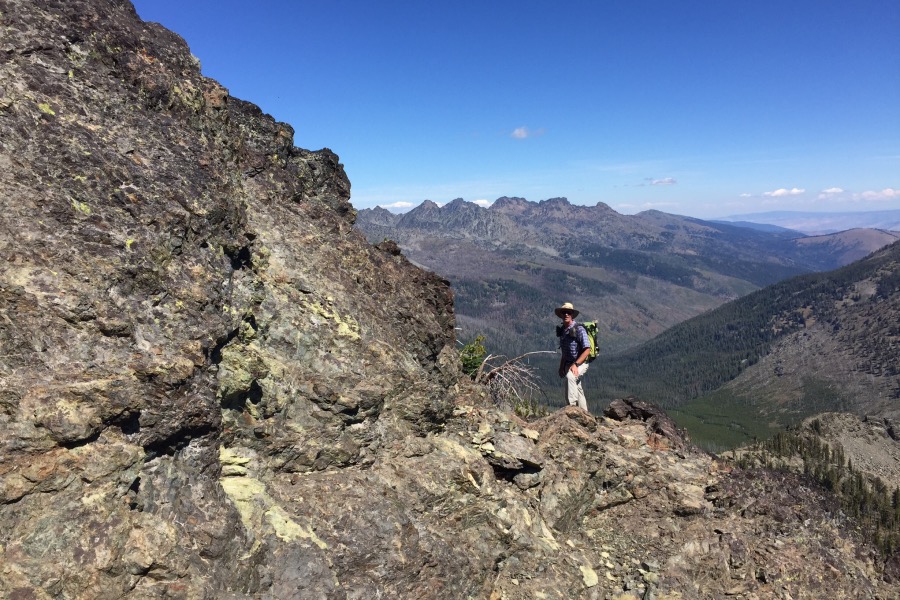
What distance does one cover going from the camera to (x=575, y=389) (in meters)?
22.1

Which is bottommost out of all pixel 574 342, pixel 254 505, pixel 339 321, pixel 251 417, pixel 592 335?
pixel 254 505

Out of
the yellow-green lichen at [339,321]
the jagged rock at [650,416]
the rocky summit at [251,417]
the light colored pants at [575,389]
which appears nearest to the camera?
the rocky summit at [251,417]

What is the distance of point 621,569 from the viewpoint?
51.4ft

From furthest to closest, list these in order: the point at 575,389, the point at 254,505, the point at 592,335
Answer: the point at 592,335 < the point at 575,389 < the point at 254,505

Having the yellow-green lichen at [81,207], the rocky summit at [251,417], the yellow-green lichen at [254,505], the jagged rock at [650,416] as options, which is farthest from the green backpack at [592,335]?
the yellow-green lichen at [81,207]

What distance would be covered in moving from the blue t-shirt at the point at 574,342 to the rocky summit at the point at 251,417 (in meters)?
4.16

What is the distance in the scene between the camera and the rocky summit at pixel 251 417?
882 cm

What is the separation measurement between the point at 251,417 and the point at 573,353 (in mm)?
14658

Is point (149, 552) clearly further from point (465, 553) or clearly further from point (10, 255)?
point (465, 553)

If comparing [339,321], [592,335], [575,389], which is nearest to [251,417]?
[339,321]

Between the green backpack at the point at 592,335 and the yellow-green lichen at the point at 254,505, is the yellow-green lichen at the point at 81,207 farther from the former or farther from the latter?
the green backpack at the point at 592,335

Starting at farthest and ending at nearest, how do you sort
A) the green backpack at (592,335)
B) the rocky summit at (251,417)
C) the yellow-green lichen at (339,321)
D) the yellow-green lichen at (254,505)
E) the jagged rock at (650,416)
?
1. the green backpack at (592,335)
2. the jagged rock at (650,416)
3. the yellow-green lichen at (339,321)
4. the yellow-green lichen at (254,505)
5. the rocky summit at (251,417)

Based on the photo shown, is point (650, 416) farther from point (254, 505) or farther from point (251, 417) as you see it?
point (254, 505)

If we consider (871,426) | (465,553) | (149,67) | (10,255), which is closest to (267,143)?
(149,67)
